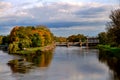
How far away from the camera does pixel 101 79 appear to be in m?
46.3

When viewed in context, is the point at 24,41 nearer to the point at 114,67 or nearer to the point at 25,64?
the point at 25,64

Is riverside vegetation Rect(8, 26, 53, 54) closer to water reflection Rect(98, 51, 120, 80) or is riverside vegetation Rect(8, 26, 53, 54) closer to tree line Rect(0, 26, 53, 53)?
tree line Rect(0, 26, 53, 53)

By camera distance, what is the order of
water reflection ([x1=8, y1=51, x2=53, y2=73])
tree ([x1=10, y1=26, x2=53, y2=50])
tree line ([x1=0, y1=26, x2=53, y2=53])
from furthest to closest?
tree ([x1=10, y1=26, x2=53, y2=50])
tree line ([x1=0, y1=26, x2=53, y2=53])
water reflection ([x1=8, y1=51, x2=53, y2=73])

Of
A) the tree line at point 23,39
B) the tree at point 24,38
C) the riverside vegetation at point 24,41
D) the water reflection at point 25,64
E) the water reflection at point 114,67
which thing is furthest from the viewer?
the tree at point 24,38

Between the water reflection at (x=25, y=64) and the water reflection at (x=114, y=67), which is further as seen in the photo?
the water reflection at (x=25, y=64)

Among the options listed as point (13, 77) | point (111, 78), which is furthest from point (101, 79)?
point (13, 77)

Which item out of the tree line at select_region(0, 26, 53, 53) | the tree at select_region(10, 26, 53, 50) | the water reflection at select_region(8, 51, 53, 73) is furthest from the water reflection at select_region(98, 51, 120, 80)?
the tree at select_region(10, 26, 53, 50)

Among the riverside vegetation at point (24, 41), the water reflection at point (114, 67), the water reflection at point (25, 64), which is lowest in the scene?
the water reflection at point (114, 67)

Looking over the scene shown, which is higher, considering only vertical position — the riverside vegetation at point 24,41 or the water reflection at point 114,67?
the riverside vegetation at point 24,41

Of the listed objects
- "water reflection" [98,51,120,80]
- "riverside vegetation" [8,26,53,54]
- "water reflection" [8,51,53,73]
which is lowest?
"water reflection" [98,51,120,80]

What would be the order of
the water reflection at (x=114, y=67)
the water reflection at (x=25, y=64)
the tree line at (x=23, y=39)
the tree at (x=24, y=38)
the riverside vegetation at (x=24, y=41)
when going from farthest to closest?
1. the tree at (x=24, y=38)
2. the tree line at (x=23, y=39)
3. the riverside vegetation at (x=24, y=41)
4. the water reflection at (x=25, y=64)
5. the water reflection at (x=114, y=67)

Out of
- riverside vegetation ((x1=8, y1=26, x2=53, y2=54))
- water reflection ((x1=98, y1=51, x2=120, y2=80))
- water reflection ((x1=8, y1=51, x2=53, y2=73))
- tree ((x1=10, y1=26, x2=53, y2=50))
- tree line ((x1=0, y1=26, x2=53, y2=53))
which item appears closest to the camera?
water reflection ((x1=98, y1=51, x2=120, y2=80))

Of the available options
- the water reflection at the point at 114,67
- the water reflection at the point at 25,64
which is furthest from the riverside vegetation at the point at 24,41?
the water reflection at the point at 114,67

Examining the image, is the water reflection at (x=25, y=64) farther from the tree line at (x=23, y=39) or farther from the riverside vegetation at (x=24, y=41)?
the tree line at (x=23, y=39)
